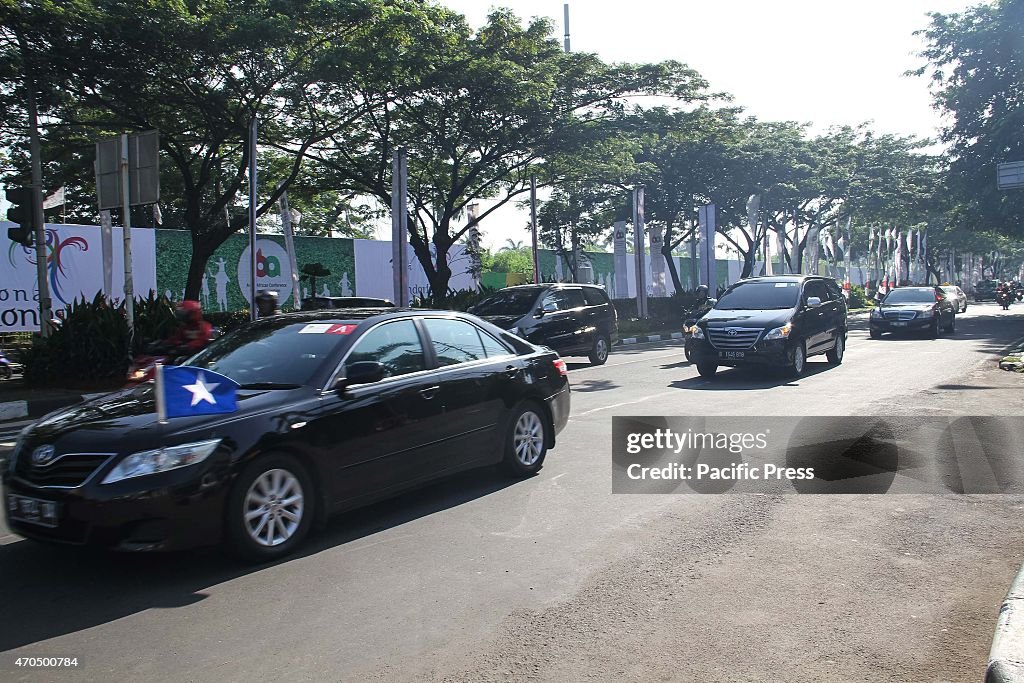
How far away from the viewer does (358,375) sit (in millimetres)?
5371

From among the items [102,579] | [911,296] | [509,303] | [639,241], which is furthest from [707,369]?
[639,241]

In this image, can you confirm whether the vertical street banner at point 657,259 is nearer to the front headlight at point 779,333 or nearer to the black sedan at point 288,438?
the front headlight at point 779,333

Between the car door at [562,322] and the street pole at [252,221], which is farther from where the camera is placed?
the car door at [562,322]

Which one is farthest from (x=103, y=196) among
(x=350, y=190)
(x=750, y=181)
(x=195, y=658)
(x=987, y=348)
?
(x=750, y=181)

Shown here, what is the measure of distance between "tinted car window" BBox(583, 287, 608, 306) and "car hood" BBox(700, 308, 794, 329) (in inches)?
173

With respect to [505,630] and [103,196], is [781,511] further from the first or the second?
[103,196]

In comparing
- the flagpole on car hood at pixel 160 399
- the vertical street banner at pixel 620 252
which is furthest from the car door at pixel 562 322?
the vertical street banner at pixel 620 252

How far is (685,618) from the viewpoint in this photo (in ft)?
13.0

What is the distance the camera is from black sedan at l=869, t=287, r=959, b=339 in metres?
23.1

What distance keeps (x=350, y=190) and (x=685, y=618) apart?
24.8m

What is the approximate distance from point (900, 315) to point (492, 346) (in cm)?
1944

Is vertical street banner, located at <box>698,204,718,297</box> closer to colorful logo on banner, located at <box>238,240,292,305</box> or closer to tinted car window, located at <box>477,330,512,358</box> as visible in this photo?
colorful logo on banner, located at <box>238,240,292,305</box>

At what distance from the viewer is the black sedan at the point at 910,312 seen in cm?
2308

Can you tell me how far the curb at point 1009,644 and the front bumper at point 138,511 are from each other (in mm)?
3686
